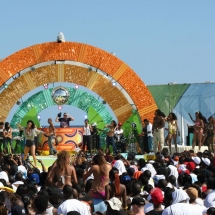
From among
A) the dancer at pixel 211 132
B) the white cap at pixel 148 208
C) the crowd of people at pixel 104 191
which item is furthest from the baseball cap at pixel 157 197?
the dancer at pixel 211 132

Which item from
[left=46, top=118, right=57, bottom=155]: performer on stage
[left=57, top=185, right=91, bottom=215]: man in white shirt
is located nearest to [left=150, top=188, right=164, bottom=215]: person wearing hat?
[left=57, top=185, right=91, bottom=215]: man in white shirt

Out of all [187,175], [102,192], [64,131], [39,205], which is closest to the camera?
[39,205]

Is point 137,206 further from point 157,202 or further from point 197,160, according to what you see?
point 197,160

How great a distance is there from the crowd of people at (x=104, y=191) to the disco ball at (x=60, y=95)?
1179 centimetres

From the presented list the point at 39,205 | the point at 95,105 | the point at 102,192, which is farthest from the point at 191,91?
the point at 39,205

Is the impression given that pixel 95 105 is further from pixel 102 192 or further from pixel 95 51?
pixel 102 192

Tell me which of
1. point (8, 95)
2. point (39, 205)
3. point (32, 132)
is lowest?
point (39, 205)

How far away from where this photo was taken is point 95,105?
28.4 metres

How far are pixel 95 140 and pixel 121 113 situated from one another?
4.37 ft

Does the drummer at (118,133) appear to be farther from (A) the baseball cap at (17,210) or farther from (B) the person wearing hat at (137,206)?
(A) the baseball cap at (17,210)

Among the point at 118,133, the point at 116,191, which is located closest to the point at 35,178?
the point at 116,191

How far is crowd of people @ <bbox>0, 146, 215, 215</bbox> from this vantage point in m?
9.86

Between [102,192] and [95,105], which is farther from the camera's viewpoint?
[95,105]

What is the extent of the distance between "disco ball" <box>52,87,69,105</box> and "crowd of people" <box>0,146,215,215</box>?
11.8 meters
